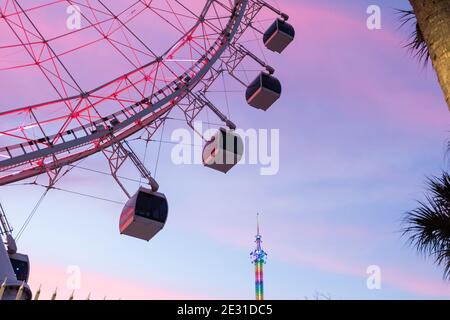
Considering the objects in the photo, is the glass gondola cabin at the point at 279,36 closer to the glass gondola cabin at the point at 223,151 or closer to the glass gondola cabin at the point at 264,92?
the glass gondola cabin at the point at 264,92

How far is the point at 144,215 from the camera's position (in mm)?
20578

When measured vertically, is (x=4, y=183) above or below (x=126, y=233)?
above

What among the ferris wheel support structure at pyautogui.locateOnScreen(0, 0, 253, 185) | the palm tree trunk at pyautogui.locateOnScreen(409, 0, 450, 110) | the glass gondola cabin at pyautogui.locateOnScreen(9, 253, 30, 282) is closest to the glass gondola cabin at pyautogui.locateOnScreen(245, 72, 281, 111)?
the ferris wheel support structure at pyautogui.locateOnScreen(0, 0, 253, 185)

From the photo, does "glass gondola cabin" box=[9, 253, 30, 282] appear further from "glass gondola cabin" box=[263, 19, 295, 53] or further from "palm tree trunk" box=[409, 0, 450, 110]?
"palm tree trunk" box=[409, 0, 450, 110]

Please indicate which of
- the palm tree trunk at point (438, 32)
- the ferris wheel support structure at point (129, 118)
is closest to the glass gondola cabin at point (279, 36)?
the ferris wheel support structure at point (129, 118)

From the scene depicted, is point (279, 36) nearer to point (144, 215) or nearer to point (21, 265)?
point (144, 215)

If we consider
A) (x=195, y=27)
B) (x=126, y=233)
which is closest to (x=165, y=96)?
(x=195, y=27)

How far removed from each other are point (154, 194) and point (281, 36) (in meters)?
11.3

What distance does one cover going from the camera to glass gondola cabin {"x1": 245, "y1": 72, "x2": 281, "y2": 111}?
24.8 metres

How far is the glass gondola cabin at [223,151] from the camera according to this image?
2239 centimetres

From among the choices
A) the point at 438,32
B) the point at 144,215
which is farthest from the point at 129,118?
the point at 438,32

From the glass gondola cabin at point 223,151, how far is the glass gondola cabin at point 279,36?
21.2 feet
